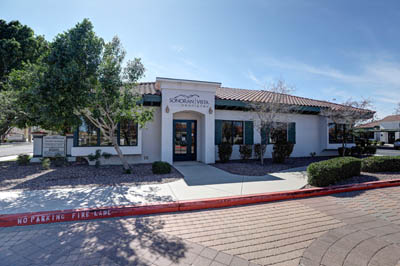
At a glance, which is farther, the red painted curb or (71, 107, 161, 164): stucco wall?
(71, 107, 161, 164): stucco wall

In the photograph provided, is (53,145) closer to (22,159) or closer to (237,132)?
(22,159)

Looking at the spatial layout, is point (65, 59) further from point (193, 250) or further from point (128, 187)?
point (193, 250)

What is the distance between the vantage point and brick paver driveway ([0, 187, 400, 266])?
2.90 m

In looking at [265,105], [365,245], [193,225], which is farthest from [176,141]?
[365,245]

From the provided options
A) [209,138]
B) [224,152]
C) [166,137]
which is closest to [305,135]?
[224,152]

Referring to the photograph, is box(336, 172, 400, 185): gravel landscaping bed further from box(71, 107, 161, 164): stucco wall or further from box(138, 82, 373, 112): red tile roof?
box(71, 107, 161, 164): stucco wall

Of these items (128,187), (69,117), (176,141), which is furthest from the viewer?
(176,141)

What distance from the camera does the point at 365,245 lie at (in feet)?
10.8

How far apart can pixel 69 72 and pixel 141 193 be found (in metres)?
4.57

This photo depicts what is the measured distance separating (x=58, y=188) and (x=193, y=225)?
4.98m

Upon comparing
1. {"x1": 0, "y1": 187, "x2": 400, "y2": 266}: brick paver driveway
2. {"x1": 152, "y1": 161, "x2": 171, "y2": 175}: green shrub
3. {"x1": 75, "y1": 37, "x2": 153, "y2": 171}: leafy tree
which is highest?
{"x1": 75, "y1": 37, "x2": 153, "y2": 171}: leafy tree

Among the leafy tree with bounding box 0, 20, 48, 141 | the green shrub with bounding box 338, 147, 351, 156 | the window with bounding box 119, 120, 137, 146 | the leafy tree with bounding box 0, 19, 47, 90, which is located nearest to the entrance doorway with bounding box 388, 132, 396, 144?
the green shrub with bounding box 338, 147, 351, 156

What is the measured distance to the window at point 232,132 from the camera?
1245 centimetres

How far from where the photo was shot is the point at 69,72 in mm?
6266
